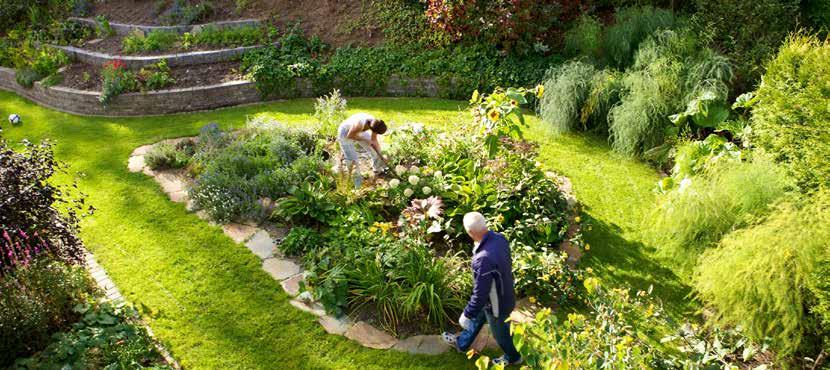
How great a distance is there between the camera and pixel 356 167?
21.2 ft

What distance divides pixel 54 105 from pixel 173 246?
236 inches

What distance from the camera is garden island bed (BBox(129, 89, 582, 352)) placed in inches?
198

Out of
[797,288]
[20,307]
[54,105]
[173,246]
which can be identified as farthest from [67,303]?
[54,105]

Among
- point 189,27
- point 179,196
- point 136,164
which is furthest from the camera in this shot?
point 189,27

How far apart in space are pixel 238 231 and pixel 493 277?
131 inches

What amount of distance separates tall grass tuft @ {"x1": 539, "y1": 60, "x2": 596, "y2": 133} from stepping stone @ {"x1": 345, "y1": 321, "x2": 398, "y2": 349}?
181 inches

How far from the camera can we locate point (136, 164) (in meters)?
7.67

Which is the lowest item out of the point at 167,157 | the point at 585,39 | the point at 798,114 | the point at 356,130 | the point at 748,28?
the point at 167,157

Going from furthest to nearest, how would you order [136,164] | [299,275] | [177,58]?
1. [177,58]
2. [136,164]
3. [299,275]

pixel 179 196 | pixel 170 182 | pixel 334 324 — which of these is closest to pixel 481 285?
pixel 334 324

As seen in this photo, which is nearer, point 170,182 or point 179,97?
point 170,182

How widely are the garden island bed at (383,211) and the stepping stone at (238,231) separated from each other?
19 millimetres

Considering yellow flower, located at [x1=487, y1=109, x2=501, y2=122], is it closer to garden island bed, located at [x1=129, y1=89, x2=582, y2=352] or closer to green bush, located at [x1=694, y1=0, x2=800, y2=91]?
garden island bed, located at [x1=129, y1=89, x2=582, y2=352]

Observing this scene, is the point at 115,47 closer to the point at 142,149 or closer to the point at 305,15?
the point at 305,15
